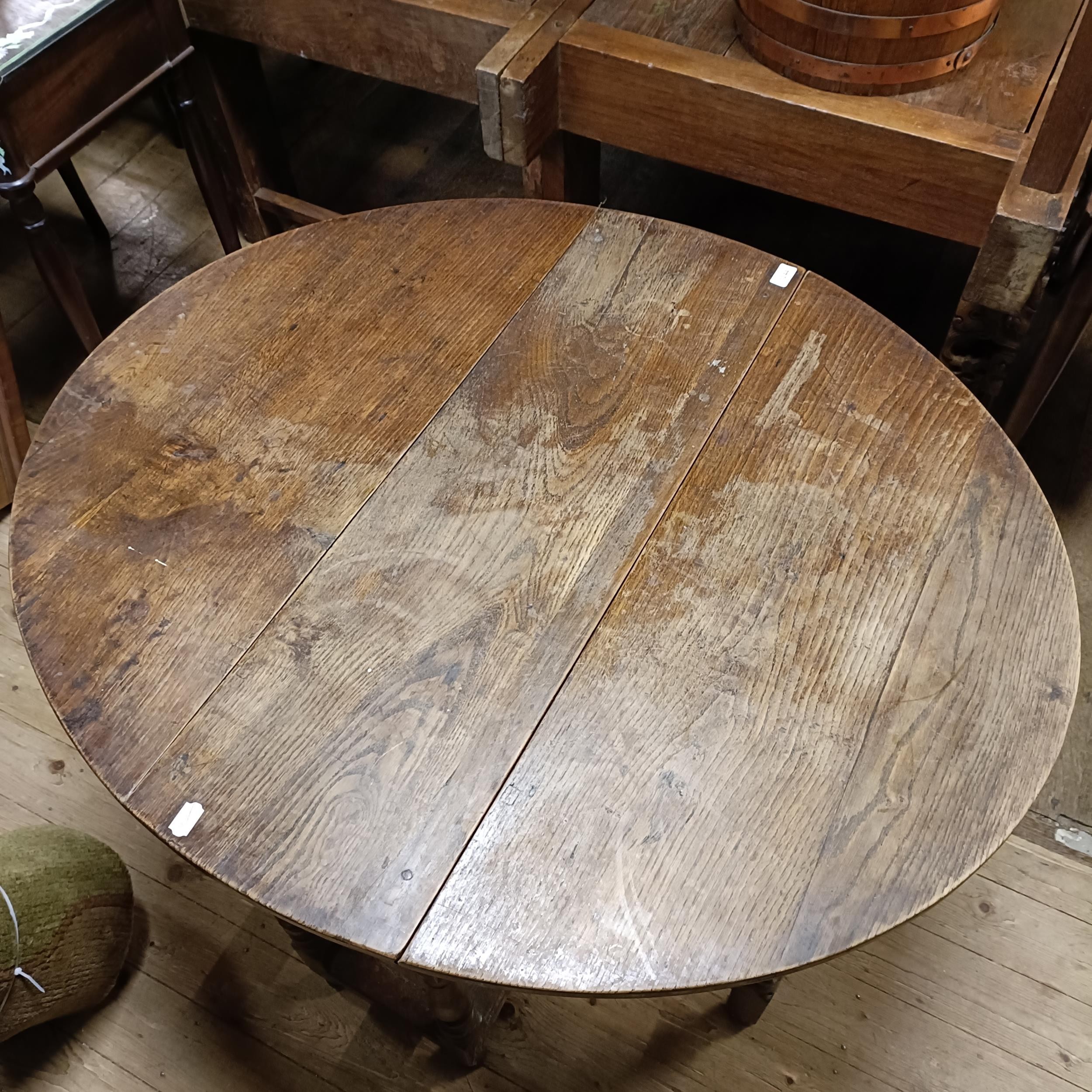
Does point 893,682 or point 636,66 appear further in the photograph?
point 636,66

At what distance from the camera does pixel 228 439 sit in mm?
1246

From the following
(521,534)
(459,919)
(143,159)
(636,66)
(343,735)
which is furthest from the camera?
(143,159)

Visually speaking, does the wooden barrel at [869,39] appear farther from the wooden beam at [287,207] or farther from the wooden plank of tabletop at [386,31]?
the wooden beam at [287,207]

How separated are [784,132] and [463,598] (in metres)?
1.00

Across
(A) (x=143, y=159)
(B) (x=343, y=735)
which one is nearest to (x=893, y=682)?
(B) (x=343, y=735)

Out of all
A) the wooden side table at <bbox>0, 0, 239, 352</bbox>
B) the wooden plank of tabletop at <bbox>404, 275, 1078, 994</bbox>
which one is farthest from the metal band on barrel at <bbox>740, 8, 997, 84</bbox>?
the wooden side table at <bbox>0, 0, 239, 352</bbox>

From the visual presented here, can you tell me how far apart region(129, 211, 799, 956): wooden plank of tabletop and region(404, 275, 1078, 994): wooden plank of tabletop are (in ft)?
0.16

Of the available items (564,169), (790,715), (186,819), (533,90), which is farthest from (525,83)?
(186,819)

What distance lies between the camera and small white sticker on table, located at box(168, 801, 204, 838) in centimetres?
96

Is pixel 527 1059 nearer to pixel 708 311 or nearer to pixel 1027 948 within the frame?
pixel 1027 948

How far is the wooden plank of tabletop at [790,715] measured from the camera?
902 millimetres

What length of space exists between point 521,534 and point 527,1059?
88 cm

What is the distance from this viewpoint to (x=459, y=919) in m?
0.91

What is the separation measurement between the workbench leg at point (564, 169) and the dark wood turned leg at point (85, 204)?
1.19 metres
